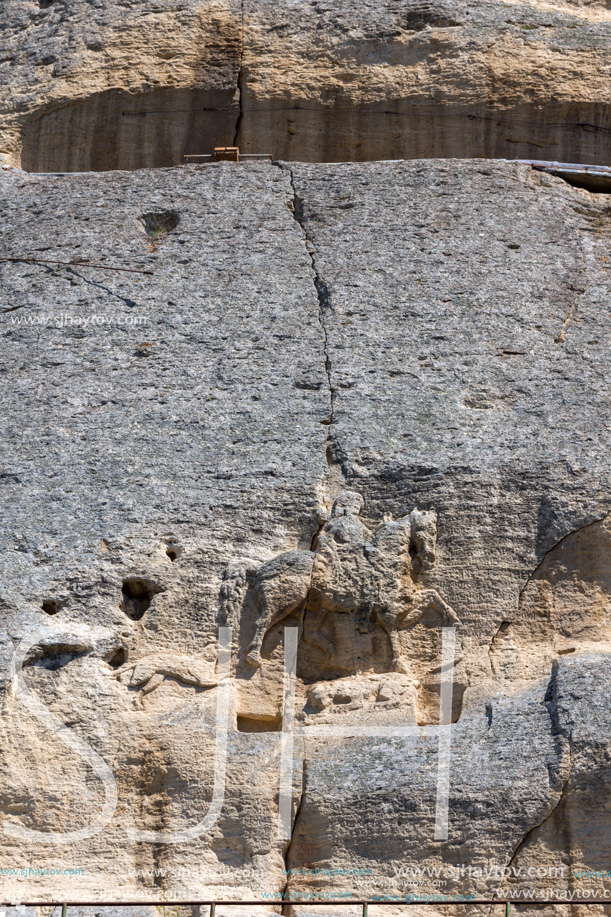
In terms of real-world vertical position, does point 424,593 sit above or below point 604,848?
above

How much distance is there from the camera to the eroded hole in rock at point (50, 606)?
8469mm

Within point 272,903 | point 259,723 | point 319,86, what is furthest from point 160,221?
point 272,903

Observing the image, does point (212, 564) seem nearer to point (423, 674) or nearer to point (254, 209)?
point (423, 674)

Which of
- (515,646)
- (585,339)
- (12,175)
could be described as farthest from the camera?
(12,175)

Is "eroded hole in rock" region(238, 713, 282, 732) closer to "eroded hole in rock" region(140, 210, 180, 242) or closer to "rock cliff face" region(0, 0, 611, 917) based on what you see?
"rock cliff face" region(0, 0, 611, 917)

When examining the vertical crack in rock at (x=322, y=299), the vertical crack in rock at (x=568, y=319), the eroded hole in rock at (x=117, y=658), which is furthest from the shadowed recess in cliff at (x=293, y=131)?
the eroded hole in rock at (x=117, y=658)

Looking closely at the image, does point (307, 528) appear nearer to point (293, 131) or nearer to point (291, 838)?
point (291, 838)

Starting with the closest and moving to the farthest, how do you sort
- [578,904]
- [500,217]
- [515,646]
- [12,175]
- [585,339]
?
[578,904] → [515,646] → [585,339] → [500,217] → [12,175]

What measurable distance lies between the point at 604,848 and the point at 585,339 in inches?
154

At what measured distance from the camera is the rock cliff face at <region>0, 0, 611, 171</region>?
1209 cm

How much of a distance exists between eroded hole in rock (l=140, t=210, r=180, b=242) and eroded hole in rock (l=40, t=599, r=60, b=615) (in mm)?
3643

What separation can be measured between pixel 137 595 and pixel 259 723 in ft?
3.91

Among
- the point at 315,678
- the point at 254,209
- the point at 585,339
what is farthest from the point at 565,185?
the point at 315,678

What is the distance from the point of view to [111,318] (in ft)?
33.1
